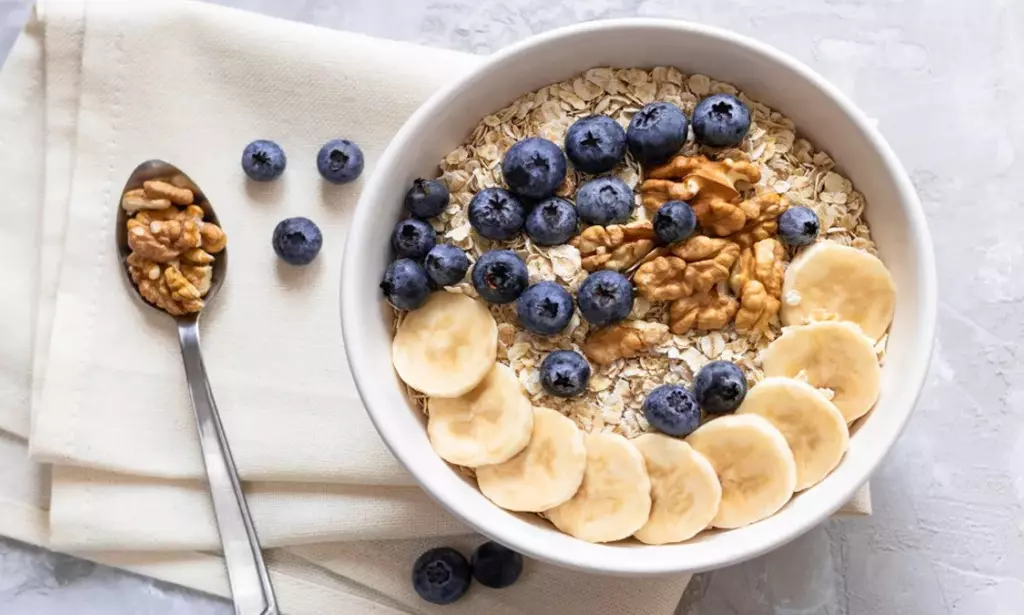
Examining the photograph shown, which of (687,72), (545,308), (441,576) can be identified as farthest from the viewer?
(441,576)

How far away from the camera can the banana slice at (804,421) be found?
3.48 feet

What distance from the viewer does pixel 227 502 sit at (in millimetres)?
1295

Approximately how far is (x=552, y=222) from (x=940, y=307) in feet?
1.94

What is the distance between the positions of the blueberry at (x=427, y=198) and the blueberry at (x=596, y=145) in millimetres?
145

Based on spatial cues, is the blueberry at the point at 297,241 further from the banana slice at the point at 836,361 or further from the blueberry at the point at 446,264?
the banana slice at the point at 836,361

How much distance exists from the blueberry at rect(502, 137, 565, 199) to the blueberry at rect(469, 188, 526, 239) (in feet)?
0.06

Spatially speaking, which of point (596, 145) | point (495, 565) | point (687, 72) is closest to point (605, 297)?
point (596, 145)

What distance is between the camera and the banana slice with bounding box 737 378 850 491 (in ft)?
3.48

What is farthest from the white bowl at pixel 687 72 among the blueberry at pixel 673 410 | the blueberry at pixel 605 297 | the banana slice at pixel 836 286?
the blueberry at pixel 605 297

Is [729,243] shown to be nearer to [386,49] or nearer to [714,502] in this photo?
[714,502]

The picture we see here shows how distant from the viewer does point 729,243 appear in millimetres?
1099

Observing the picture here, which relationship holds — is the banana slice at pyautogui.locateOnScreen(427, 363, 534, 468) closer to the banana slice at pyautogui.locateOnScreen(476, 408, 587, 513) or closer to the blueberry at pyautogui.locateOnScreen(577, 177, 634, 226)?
the banana slice at pyautogui.locateOnScreen(476, 408, 587, 513)

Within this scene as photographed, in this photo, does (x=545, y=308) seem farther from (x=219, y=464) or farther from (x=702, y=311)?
(x=219, y=464)

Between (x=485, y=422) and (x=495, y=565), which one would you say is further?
(x=495, y=565)
